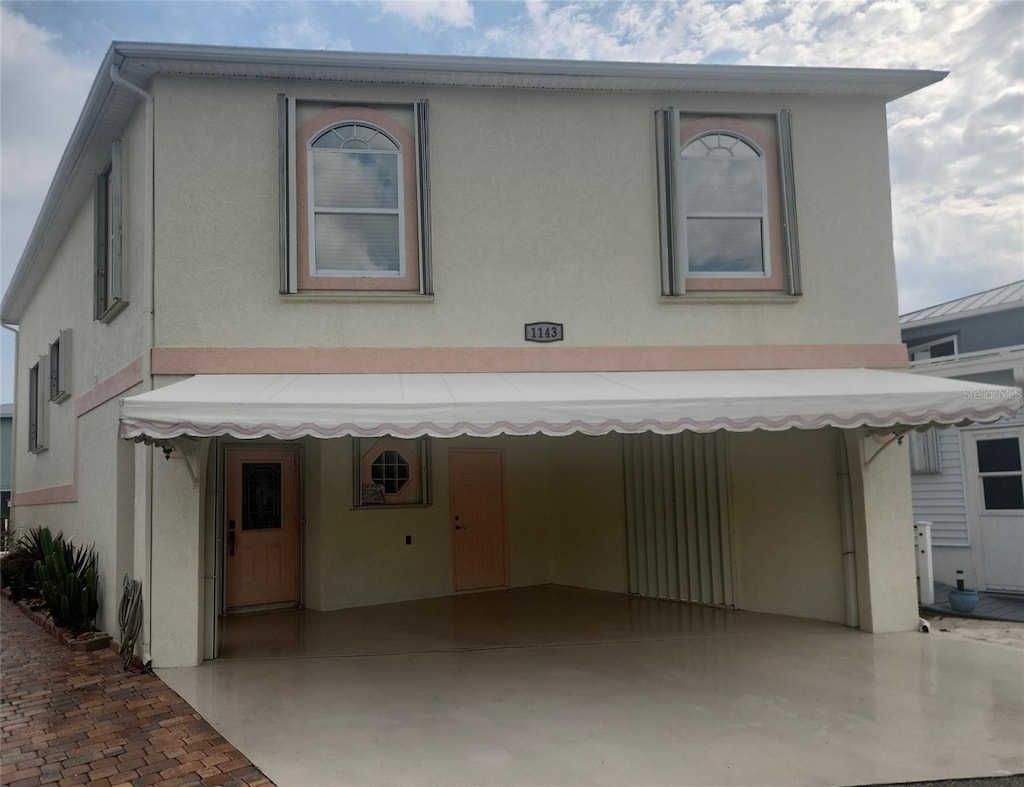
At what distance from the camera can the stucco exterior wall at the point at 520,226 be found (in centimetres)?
1070

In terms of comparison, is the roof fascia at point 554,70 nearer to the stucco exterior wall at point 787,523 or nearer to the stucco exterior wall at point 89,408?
the stucco exterior wall at point 89,408

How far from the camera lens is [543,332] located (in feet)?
36.4

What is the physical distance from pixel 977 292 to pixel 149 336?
21905mm

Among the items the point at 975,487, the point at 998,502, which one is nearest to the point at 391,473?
the point at 975,487

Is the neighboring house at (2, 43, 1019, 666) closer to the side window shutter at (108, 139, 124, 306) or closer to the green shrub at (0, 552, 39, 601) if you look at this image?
the side window shutter at (108, 139, 124, 306)

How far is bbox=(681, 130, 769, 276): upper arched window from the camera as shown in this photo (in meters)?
11.8

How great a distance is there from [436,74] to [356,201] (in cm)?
211

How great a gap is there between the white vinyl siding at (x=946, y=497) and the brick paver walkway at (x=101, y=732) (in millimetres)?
15138

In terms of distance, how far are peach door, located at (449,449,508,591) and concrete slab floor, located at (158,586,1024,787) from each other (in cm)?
373

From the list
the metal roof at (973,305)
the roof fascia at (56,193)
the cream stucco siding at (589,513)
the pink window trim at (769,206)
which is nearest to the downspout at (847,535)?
the pink window trim at (769,206)

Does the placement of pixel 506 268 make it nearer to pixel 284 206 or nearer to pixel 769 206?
pixel 284 206

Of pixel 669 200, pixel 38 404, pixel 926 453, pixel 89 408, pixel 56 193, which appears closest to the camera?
pixel 669 200

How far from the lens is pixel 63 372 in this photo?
16.0 m

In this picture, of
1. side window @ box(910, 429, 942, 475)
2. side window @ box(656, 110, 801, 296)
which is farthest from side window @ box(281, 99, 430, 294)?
side window @ box(910, 429, 942, 475)
